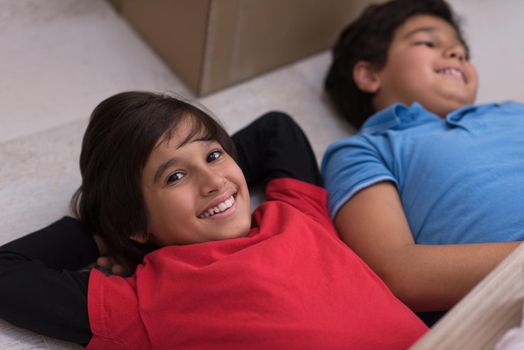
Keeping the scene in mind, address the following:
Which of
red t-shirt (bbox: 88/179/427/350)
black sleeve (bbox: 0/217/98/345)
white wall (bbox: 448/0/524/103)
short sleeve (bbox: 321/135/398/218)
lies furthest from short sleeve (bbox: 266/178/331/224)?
white wall (bbox: 448/0/524/103)

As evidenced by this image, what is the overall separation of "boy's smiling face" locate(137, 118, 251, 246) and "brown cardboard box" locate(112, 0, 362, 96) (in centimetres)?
42

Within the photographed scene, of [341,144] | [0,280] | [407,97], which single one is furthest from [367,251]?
[0,280]

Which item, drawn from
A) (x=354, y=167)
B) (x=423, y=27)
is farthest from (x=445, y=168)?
(x=423, y=27)

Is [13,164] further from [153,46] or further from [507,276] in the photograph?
[507,276]

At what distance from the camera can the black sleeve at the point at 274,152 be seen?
1.20 metres

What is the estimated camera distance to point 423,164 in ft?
3.78

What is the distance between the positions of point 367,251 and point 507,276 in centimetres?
33

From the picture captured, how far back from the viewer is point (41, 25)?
1.50 metres

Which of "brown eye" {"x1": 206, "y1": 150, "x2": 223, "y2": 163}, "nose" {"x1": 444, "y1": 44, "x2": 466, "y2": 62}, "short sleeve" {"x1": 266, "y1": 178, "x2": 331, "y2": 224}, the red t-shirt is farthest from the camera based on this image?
"nose" {"x1": 444, "y1": 44, "x2": 466, "y2": 62}

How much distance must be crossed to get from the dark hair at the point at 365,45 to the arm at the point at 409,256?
360 millimetres

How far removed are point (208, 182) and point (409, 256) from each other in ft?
1.06

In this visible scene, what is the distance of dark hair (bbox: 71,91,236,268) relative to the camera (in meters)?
0.98

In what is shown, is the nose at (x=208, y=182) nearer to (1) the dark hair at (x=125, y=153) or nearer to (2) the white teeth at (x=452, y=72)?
(1) the dark hair at (x=125, y=153)

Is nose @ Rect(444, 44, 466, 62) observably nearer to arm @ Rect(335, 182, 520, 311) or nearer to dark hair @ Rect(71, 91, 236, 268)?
arm @ Rect(335, 182, 520, 311)
